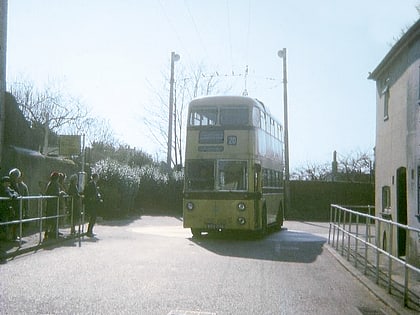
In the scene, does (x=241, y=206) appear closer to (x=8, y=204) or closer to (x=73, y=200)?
(x=73, y=200)

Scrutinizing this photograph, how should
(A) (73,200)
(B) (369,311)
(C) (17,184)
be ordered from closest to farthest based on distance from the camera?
1. (B) (369,311)
2. (C) (17,184)
3. (A) (73,200)

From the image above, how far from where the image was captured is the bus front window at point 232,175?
17.5 meters

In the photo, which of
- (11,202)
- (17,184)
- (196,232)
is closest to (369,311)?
(11,202)

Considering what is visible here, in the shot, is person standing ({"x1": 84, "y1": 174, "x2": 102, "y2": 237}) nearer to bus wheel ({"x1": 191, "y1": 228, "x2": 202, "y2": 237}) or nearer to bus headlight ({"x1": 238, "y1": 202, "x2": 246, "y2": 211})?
bus wheel ({"x1": 191, "y1": 228, "x2": 202, "y2": 237})

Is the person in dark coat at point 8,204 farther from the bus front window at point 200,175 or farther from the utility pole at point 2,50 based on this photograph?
the bus front window at point 200,175

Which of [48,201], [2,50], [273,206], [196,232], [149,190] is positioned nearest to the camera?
[48,201]

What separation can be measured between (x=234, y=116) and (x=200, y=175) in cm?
201

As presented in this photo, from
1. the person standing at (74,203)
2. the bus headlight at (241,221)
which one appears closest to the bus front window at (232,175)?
the bus headlight at (241,221)

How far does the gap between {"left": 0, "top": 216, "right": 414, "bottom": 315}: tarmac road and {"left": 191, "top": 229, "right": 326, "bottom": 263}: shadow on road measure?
0.17 ft

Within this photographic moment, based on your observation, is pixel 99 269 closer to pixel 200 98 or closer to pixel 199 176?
pixel 199 176

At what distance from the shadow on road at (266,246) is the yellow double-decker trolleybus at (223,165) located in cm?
56

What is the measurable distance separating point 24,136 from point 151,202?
1773 cm

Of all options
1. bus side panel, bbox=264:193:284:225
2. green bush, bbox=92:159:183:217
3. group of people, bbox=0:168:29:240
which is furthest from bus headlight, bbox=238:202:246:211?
green bush, bbox=92:159:183:217

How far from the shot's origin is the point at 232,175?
57.8 ft
